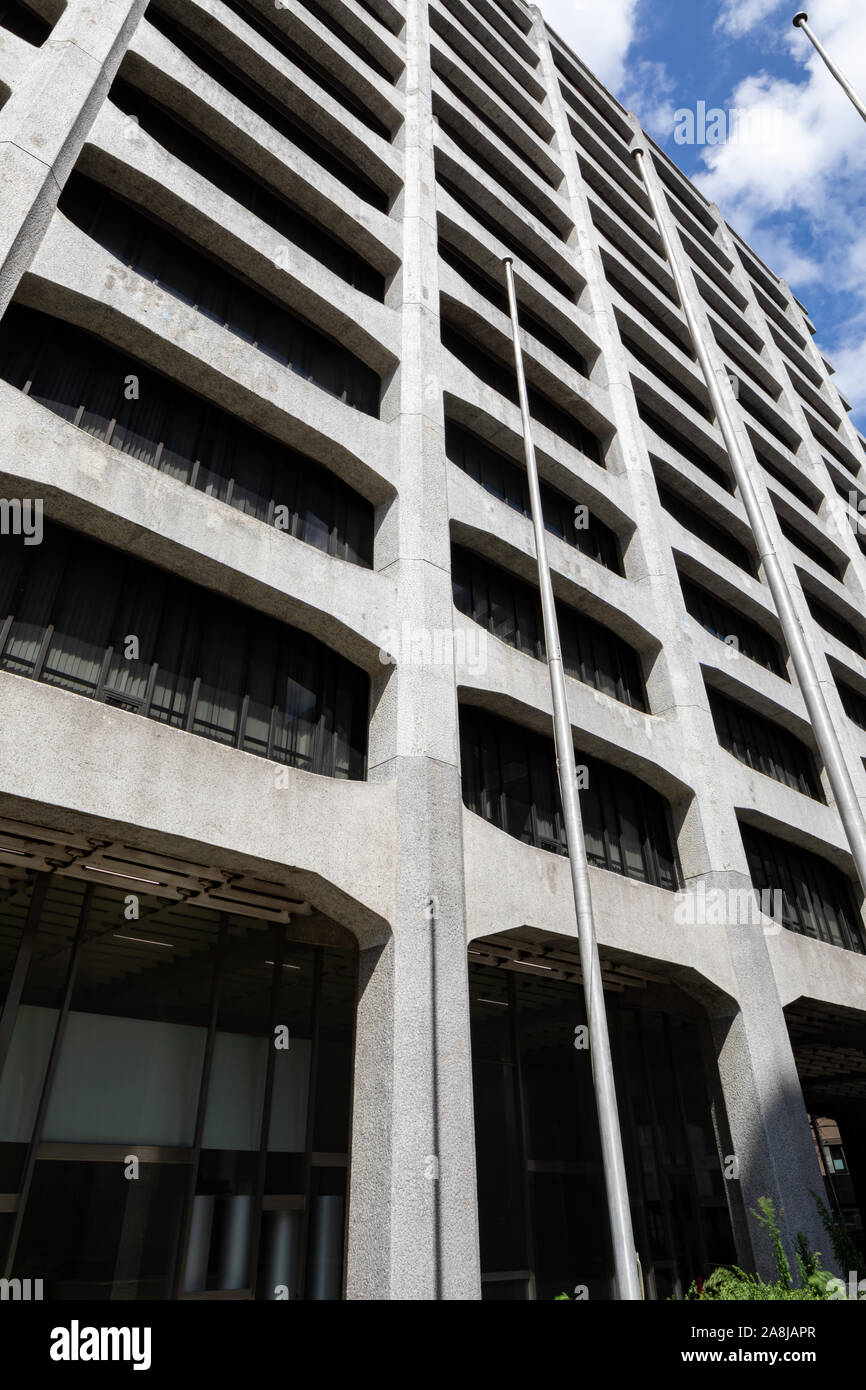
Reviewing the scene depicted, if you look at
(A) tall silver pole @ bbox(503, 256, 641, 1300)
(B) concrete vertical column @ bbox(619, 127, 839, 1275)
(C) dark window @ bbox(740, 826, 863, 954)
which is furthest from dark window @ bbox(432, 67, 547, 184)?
(C) dark window @ bbox(740, 826, 863, 954)

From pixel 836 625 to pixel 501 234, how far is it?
17.9 m

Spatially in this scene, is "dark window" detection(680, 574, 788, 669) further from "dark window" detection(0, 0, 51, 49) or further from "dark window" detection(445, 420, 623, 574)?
"dark window" detection(0, 0, 51, 49)

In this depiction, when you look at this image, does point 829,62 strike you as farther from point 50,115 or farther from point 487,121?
point 487,121

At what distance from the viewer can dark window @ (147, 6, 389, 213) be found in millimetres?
17859

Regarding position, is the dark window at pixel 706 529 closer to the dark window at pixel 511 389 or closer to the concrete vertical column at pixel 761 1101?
the dark window at pixel 511 389

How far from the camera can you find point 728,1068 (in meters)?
15.9

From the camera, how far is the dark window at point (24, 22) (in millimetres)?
14664

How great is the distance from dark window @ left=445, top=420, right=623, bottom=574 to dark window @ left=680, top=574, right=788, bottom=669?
3091mm

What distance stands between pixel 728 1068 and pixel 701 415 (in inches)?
834

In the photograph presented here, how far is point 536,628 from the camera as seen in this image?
18719 millimetres

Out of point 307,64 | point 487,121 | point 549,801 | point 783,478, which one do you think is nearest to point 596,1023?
point 549,801

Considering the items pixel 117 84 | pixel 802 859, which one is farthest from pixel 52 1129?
pixel 802 859

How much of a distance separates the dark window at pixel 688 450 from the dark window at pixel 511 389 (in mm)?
4430
